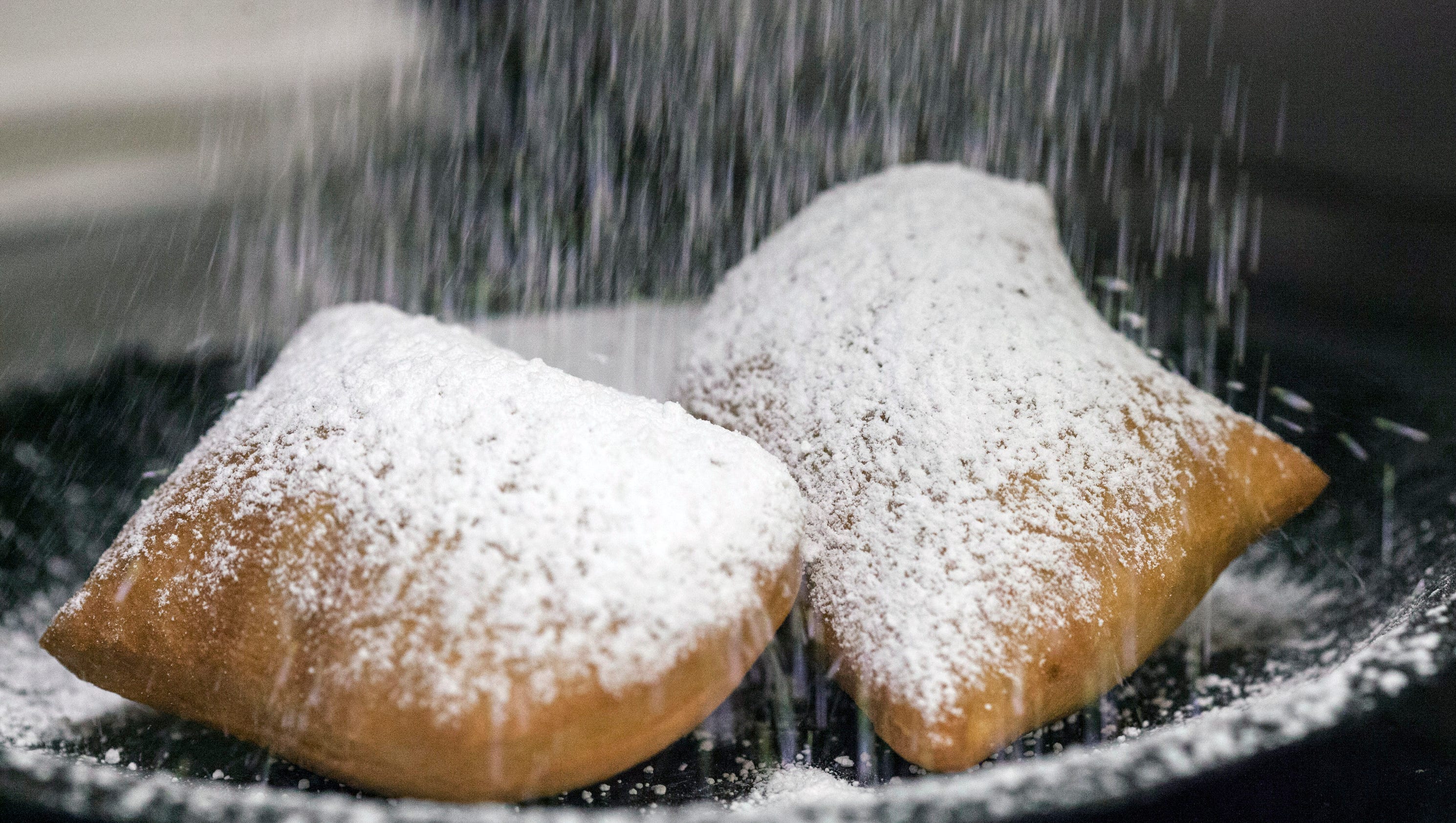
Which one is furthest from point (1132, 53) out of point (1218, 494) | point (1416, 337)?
point (1218, 494)

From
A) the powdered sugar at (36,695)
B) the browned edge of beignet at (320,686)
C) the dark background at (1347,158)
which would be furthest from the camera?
the dark background at (1347,158)

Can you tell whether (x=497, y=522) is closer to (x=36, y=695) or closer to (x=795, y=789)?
(x=795, y=789)

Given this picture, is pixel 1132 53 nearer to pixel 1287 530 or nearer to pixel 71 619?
pixel 1287 530

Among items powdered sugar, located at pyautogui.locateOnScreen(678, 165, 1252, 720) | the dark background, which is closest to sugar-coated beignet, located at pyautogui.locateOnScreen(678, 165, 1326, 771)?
powdered sugar, located at pyautogui.locateOnScreen(678, 165, 1252, 720)

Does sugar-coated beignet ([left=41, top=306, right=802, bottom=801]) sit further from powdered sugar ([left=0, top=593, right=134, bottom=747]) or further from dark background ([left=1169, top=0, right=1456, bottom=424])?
dark background ([left=1169, top=0, right=1456, bottom=424])

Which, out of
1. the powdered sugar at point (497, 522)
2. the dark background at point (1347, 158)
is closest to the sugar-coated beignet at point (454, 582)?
the powdered sugar at point (497, 522)

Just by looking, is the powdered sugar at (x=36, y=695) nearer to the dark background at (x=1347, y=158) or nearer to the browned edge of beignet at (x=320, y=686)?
the browned edge of beignet at (x=320, y=686)

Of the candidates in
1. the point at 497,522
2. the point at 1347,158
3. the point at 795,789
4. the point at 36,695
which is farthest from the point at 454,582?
the point at 1347,158
